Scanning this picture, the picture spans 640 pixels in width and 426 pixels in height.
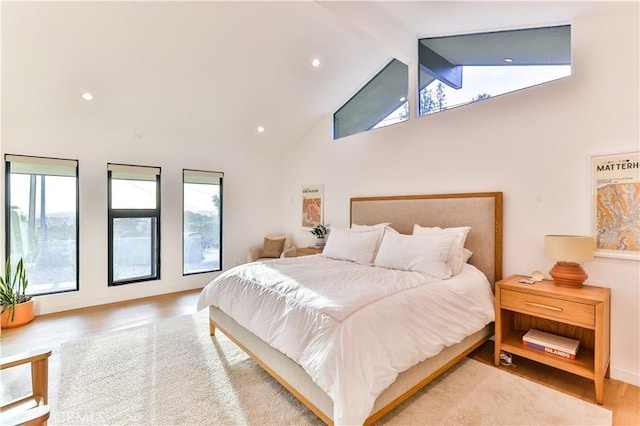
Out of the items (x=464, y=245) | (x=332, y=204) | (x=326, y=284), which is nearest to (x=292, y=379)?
(x=326, y=284)

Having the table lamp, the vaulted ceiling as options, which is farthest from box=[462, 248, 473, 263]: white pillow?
the vaulted ceiling

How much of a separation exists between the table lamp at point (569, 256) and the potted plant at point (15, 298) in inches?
211

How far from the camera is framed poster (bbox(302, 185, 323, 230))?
5.14 m

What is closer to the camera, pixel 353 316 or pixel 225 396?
pixel 353 316

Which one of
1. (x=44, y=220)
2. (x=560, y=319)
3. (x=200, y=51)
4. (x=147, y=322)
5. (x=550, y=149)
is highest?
(x=200, y=51)

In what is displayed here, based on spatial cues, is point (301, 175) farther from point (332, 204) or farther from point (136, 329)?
point (136, 329)

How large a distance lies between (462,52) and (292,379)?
3614 mm

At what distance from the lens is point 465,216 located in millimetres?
3162

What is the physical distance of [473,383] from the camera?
7.47 feet

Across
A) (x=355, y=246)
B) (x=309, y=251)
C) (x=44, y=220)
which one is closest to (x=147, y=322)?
(x=44, y=220)

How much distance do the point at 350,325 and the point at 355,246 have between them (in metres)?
1.75

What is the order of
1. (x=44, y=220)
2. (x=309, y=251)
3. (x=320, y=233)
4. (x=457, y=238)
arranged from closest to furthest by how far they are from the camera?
1. (x=457, y=238)
2. (x=44, y=220)
3. (x=309, y=251)
4. (x=320, y=233)

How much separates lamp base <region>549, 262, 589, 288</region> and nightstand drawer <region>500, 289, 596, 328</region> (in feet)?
0.83

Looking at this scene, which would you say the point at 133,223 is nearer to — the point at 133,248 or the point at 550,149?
the point at 133,248
